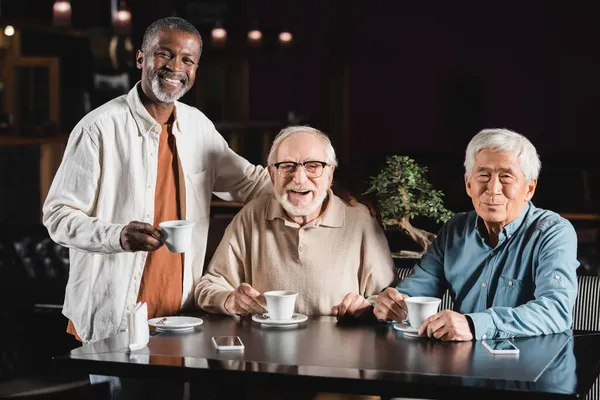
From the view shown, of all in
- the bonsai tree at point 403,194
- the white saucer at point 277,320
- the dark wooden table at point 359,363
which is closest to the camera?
the dark wooden table at point 359,363

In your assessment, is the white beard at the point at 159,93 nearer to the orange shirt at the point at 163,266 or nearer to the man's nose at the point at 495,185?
the orange shirt at the point at 163,266

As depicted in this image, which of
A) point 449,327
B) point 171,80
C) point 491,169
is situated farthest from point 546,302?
point 171,80

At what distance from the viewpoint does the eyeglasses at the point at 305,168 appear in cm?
302

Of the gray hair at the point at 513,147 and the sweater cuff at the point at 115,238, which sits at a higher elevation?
the gray hair at the point at 513,147

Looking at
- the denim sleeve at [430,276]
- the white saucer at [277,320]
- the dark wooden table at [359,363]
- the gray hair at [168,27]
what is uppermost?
the gray hair at [168,27]

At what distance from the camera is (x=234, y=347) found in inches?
97.0

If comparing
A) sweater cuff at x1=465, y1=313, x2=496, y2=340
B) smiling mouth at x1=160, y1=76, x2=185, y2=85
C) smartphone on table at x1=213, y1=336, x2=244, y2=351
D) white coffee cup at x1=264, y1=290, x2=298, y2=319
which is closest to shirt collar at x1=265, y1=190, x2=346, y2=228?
white coffee cup at x1=264, y1=290, x2=298, y2=319

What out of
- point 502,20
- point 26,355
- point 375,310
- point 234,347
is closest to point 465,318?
point 375,310

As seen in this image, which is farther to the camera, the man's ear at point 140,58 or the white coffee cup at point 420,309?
the man's ear at point 140,58

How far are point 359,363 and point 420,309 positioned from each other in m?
0.32

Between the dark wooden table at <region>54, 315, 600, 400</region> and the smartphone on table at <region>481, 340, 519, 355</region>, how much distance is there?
0.06 ft

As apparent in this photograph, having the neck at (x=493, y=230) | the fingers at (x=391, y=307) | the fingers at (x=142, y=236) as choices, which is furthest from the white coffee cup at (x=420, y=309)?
the fingers at (x=142, y=236)

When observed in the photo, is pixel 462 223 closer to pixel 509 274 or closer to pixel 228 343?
pixel 509 274

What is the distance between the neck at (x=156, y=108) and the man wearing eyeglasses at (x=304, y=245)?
412 mm
